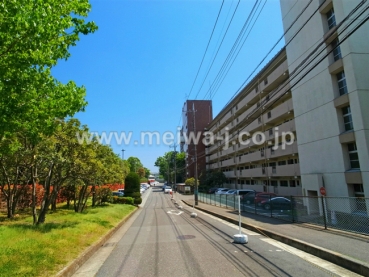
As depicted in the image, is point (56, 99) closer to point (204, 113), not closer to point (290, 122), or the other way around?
point (290, 122)

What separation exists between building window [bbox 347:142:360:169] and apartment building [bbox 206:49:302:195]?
627 cm

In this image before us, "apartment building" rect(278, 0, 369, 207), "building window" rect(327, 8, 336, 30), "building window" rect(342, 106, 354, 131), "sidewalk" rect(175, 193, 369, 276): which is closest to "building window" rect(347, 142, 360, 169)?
"apartment building" rect(278, 0, 369, 207)

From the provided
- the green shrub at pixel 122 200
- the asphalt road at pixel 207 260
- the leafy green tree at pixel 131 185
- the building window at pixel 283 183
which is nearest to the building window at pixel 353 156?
the asphalt road at pixel 207 260

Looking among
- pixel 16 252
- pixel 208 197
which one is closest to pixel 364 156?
pixel 16 252

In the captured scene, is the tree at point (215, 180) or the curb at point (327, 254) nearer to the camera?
the curb at point (327, 254)

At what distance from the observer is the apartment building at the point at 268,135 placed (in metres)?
28.0

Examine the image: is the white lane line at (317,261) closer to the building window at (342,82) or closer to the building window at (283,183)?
the building window at (342,82)

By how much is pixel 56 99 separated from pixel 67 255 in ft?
12.9

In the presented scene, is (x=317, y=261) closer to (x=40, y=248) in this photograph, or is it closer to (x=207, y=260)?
(x=207, y=260)

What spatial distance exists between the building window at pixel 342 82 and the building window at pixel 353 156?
11.4ft

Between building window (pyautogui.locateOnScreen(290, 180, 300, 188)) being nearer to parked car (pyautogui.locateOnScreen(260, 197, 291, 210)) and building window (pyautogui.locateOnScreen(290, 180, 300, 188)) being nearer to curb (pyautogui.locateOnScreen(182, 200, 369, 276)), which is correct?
parked car (pyautogui.locateOnScreen(260, 197, 291, 210))

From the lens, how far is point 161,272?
5.48 meters

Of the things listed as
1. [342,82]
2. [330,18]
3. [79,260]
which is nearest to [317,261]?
[79,260]

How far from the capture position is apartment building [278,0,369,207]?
49.1ft
